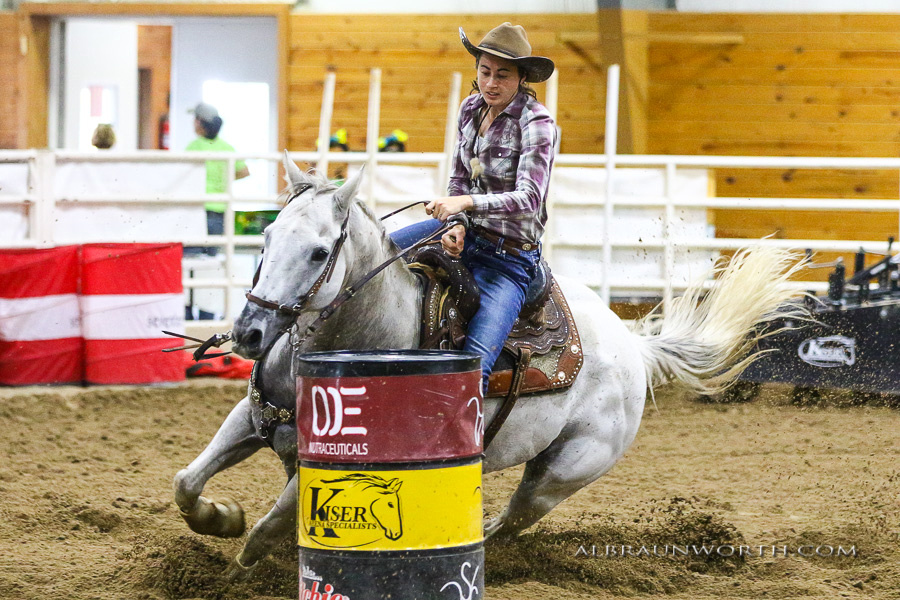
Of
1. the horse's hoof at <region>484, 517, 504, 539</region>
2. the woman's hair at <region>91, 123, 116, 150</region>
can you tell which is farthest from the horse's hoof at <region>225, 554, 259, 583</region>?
the woman's hair at <region>91, 123, 116, 150</region>

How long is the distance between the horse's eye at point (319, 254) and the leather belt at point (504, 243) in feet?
2.33

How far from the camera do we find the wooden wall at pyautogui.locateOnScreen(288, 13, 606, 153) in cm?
1184

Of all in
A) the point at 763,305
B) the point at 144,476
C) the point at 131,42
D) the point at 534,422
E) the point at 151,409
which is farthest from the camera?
the point at 131,42

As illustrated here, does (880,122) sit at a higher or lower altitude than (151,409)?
higher

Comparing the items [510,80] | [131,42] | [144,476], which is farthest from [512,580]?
[131,42]

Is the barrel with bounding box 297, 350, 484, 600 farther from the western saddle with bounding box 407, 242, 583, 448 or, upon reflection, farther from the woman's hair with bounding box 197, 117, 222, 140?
the woman's hair with bounding box 197, 117, 222, 140

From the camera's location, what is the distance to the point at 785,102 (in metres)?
11.3

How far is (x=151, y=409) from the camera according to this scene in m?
7.12

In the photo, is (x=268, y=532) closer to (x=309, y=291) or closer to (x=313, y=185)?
(x=309, y=291)

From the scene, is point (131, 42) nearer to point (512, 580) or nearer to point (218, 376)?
point (218, 376)

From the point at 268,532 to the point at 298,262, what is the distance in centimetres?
89

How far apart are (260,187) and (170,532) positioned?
296 inches

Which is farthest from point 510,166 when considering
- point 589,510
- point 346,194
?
point 589,510

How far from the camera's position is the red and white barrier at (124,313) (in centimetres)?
786
